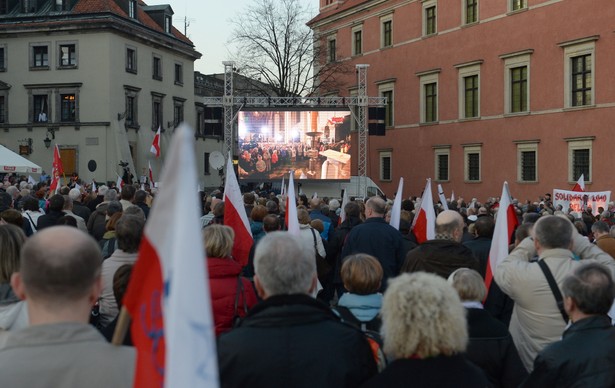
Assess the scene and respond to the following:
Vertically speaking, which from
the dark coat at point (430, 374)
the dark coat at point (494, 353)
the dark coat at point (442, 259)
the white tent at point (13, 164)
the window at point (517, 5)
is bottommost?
the dark coat at point (494, 353)

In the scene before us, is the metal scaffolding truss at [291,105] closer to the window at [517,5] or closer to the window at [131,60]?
the window at [517,5]

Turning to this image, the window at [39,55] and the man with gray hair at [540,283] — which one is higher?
the window at [39,55]

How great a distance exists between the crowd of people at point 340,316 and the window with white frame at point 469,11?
3278 centimetres

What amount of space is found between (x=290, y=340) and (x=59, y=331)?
112cm

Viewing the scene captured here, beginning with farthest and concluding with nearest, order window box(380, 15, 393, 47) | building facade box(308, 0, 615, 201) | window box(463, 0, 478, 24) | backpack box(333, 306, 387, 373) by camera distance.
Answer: window box(380, 15, 393, 47)
window box(463, 0, 478, 24)
building facade box(308, 0, 615, 201)
backpack box(333, 306, 387, 373)

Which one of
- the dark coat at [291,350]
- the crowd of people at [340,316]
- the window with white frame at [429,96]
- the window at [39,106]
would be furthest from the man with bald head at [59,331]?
the window at [39,106]

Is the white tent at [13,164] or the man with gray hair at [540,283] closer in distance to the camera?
the man with gray hair at [540,283]

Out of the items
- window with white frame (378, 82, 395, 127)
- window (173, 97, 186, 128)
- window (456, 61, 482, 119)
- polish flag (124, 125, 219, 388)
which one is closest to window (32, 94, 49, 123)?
window (173, 97, 186, 128)

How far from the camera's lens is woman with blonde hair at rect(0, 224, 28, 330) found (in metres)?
3.67

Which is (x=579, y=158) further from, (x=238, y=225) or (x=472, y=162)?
(x=238, y=225)

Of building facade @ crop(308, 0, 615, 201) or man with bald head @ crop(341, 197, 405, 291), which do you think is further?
building facade @ crop(308, 0, 615, 201)

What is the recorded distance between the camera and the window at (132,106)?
46312 millimetres

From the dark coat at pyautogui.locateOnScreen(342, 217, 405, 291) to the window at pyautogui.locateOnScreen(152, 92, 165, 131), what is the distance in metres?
42.8

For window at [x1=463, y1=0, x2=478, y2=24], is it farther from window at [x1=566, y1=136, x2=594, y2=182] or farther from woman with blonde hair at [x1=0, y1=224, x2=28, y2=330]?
woman with blonde hair at [x1=0, y1=224, x2=28, y2=330]
